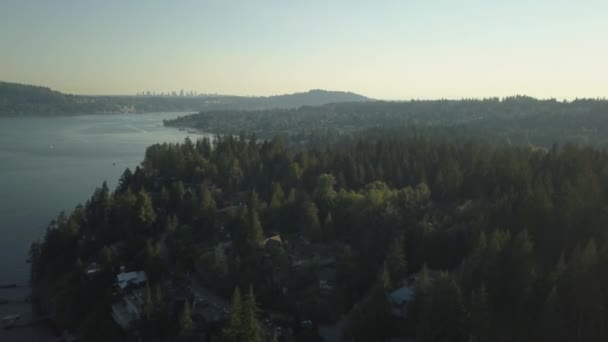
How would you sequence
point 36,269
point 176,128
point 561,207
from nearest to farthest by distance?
point 561,207 < point 36,269 < point 176,128

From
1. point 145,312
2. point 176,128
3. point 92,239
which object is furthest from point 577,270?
point 176,128

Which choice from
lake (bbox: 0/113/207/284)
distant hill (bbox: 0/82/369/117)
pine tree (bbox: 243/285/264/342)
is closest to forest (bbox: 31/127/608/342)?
pine tree (bbox: 243/285/264/342)

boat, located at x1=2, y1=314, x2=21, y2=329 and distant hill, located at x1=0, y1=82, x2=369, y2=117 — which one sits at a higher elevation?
distant hill, located at x1=0, y1=82, x2=369, y2=117

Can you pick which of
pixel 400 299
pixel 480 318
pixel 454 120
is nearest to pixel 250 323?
pixel 400 299

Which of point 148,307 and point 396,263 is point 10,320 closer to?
point 148,307

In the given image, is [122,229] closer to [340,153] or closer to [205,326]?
[205,326]

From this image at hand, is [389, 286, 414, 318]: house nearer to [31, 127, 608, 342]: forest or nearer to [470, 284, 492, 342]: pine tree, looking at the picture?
[31, 127, 608, 342]: forest
